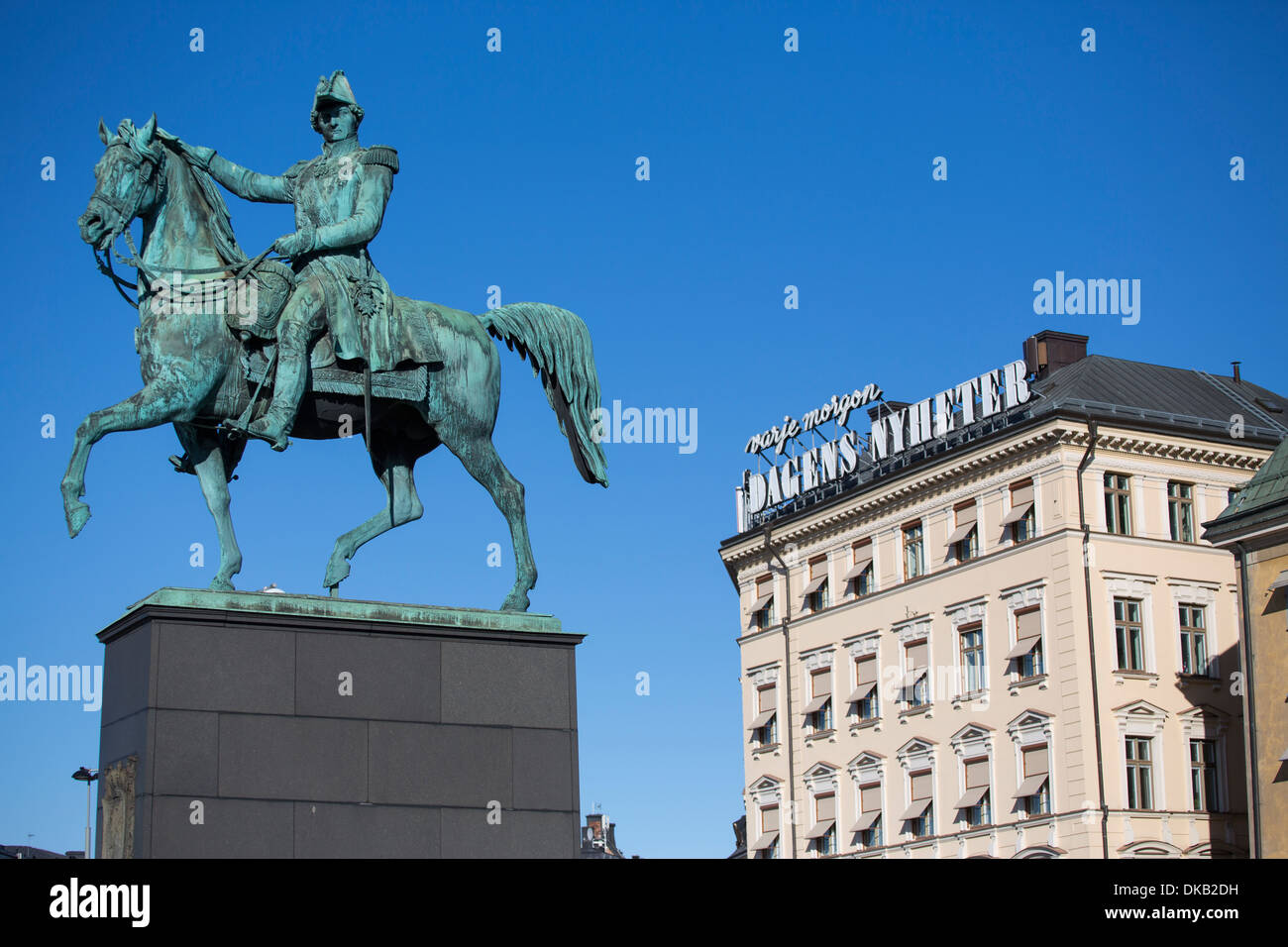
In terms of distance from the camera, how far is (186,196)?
17.1m

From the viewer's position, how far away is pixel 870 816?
2378 inches

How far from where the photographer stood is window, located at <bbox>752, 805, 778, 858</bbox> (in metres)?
64.8

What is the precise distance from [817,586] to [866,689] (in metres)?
5.00

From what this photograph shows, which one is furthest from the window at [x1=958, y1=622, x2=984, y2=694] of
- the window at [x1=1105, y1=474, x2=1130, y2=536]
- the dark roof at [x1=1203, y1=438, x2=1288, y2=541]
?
the dark roof at [x1=1203, y1=438, x2=1288, y2=541]

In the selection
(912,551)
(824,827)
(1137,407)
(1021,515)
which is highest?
(1137,407)

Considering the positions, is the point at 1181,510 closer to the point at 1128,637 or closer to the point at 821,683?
the point at 1128,637

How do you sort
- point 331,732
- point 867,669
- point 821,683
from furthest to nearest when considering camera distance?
point 821,683 < point 867,669 < point 331,732

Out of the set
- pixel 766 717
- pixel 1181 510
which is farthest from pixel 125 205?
pixel 766 717

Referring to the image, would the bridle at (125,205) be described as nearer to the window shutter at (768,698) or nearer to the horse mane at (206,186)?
the horse mane at (206,186)

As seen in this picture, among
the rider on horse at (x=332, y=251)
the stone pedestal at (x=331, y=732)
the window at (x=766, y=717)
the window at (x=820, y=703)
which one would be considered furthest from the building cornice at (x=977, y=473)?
the stone pedestal at (x=331, y=732)

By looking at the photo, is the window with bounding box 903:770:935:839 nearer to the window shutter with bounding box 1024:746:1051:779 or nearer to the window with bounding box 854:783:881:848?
the window with bounding box 854:783:881:848

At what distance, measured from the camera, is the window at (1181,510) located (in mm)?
55688

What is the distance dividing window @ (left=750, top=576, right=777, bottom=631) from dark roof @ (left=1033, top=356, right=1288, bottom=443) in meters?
12.8
